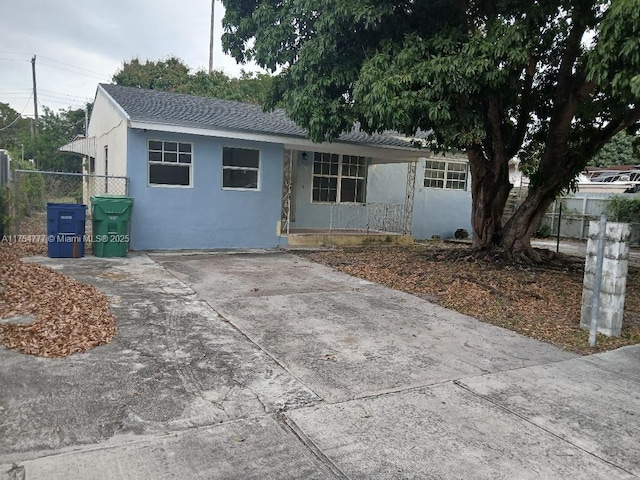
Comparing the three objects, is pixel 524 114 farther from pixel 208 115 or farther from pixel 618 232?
pixel 208 115

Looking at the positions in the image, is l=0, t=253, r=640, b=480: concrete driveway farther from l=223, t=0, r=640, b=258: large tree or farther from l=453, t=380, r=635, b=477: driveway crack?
l=223, t=0, r=640, b=258: large tree

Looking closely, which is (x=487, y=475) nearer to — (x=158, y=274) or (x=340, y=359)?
(x=340, y=359)

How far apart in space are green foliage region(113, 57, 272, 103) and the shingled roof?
53.2 feet

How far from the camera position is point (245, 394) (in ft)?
12.3

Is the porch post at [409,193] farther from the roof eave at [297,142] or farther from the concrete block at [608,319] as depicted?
the concrete block at [608,319]

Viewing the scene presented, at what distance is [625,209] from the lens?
17.2 meters

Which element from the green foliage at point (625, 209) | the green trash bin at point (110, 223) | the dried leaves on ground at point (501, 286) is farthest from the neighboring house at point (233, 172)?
the green foliage at point (625, 209)

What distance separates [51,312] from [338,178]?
33.7 ft

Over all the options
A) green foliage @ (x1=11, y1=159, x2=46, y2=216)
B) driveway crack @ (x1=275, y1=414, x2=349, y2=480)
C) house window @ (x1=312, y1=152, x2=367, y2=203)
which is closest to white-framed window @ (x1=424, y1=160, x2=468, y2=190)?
house window @ (x1=312, y1=152, x2=367, y2=203)

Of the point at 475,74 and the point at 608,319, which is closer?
the point at 608,319

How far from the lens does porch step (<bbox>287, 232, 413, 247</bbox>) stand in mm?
12773

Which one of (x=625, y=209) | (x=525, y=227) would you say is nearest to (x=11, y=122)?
(x=525, y=227)

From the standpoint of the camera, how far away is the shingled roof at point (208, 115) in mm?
10820

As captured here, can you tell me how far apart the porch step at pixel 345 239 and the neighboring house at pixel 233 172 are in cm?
29
